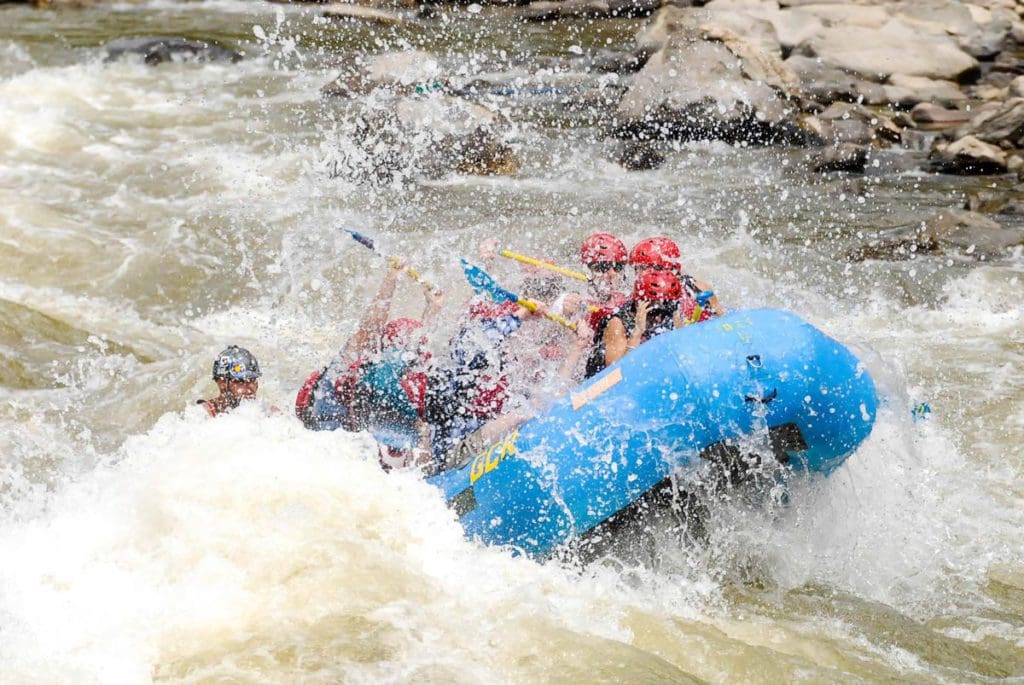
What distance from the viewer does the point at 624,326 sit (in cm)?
535

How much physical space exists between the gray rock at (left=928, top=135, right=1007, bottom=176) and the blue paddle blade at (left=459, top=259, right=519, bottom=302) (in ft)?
23.2

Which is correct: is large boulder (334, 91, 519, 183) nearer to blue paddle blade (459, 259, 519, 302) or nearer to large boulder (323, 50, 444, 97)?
large boulder (323, 50, 444, 97)

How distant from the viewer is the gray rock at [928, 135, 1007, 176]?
37.7 ft

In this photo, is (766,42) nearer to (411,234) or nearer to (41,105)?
(411,234)

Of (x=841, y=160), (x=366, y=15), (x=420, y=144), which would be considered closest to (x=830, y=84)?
(x=841, y=160)

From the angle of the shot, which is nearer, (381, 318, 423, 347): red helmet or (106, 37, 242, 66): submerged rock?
(381, 318, 423, 347): red helmet

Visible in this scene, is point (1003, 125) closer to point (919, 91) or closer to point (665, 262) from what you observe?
point (919, 91)

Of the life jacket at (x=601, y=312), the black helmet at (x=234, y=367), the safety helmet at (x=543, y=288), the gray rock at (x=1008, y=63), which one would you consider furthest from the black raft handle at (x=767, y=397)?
the gray rock at (x=1008, y=63)

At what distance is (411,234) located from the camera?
9.81 metres

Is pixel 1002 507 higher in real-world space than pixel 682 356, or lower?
lower

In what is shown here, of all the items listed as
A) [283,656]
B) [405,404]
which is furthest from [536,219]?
[283,656]

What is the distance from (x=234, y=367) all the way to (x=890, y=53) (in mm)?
10918

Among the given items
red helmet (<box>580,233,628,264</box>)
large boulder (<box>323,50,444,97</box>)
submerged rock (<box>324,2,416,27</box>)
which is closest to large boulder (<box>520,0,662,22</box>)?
submerged rock (<box>324,2,416,27</box>)

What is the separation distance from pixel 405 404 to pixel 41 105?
974cm
